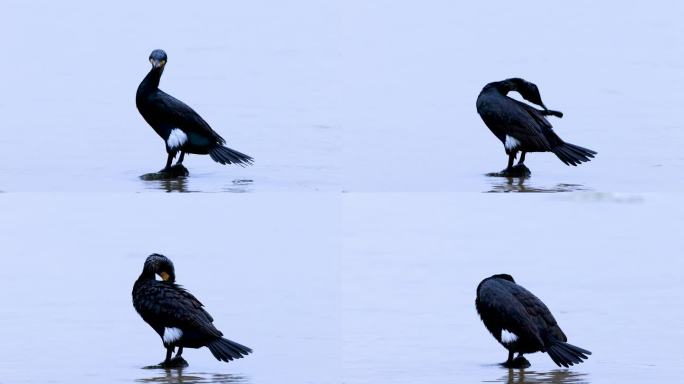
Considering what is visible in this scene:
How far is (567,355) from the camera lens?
35.8 ft

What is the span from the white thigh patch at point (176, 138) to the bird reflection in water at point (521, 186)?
1.95 metres

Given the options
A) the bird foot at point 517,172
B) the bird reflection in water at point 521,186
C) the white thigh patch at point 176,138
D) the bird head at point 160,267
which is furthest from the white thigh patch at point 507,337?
the white thigh patch at point 176,138

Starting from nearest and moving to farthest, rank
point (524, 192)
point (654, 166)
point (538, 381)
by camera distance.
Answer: point (538, 381)
point (524, 192)
point (654, 166)

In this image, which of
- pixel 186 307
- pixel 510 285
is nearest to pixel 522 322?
pixel 510 285

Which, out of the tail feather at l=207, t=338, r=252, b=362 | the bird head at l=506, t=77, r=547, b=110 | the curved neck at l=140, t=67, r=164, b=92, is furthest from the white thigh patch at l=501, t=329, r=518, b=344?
the curved neck at l=140, t=67, r=164, b=92

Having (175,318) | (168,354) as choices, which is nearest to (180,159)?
(175,318)

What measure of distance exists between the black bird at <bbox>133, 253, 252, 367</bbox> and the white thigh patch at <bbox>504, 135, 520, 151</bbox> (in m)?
2.14

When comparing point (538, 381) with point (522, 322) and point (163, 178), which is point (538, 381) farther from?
point (163, 178)

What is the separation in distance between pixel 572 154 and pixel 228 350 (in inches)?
102

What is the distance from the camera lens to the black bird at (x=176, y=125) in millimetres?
11516

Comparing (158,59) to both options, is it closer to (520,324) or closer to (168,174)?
(168,174)

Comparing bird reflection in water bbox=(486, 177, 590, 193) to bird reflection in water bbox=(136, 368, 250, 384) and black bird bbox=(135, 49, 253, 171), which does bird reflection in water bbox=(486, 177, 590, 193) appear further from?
bird reflection in water bbox=(136, 368, 250, 384)

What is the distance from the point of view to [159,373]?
10.7m

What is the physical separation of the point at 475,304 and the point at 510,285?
0.92 ft
